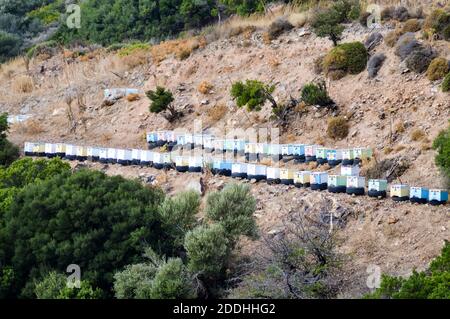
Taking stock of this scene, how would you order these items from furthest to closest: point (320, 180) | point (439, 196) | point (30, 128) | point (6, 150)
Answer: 1. point (30, 128)
2. point (6, 150)
3. point (320, 180)
4. point (439, 196)

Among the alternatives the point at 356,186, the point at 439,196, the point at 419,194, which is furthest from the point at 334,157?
the point at 439,196

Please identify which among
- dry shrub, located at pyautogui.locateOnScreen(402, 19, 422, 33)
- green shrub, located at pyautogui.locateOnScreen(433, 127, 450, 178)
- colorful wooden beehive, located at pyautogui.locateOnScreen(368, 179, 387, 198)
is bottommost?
colorful wooden beehive, located at pyautogui.locateOnScreen(368, 179, 387, 198)

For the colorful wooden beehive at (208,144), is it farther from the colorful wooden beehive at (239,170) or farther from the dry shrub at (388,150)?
the dry shrub at (388,150)

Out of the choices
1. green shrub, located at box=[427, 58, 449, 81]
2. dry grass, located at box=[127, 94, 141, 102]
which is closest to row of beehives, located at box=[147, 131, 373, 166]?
green shrub, located at box=[427, 58, 449, 81]

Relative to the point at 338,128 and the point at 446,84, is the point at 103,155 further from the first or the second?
the point at 446,84

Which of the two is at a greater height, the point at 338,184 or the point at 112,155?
the point at 338,184

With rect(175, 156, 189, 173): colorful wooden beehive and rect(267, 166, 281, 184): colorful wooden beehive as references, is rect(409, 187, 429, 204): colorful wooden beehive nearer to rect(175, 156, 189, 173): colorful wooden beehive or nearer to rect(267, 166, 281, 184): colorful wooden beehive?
rect(267, 166, 281, 184): colorful wooden beehive

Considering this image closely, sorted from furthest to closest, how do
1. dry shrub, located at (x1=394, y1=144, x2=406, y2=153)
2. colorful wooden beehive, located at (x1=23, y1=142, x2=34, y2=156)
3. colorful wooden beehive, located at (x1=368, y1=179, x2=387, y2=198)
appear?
colorful wooden beehive, located at (x1=23, y1=142, x2=34, y2=156)
dry shrub, located at (x1=394, y1=144, x2=406, y2=153)
colorful wooden beehive, located at (x1=368, y1=179, x2=387, y2=198)
